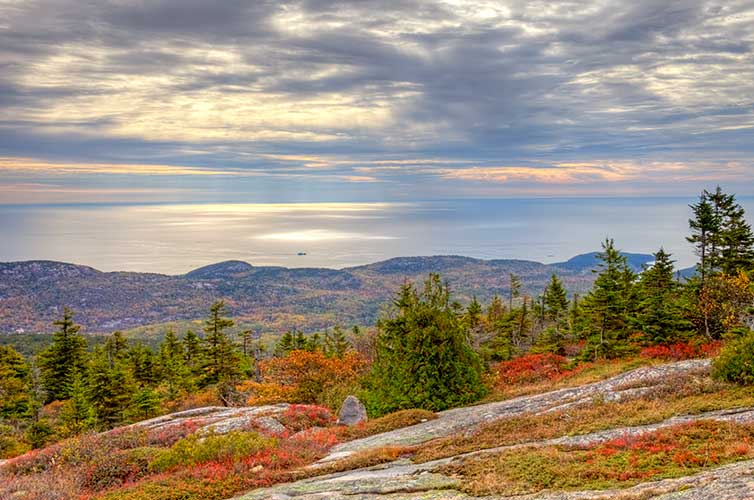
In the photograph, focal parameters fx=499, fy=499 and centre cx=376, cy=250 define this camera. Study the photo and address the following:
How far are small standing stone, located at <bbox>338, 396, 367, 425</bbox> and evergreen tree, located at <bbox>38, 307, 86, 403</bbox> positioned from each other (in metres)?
52.9

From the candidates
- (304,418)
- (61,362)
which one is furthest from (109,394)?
(304,418)

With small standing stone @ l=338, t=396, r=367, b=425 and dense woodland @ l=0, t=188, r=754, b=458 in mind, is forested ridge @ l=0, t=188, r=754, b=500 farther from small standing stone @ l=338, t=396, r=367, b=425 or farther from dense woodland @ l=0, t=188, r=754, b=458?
small standing stone @ l=338, t=396, r=367, b=425

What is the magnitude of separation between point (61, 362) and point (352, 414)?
56581 millimetres

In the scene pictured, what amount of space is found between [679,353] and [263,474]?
3181 cm

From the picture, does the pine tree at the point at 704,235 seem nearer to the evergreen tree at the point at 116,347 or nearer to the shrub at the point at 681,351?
the shrub at the point at 681,351

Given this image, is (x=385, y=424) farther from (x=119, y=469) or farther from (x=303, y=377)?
(x=303, y=377)

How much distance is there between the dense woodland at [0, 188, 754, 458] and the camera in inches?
1241

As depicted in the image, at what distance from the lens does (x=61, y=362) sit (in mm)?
68312

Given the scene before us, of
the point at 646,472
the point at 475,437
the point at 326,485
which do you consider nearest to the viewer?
the point at 646,472

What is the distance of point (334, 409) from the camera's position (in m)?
43.3

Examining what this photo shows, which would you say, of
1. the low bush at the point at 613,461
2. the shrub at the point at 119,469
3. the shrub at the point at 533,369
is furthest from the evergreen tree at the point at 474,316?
the low bush at the point at 613,461

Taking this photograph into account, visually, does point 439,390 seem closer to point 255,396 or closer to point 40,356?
point 255,396

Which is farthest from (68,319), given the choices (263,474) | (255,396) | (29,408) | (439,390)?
(263,474)

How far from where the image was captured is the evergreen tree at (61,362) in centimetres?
6750
